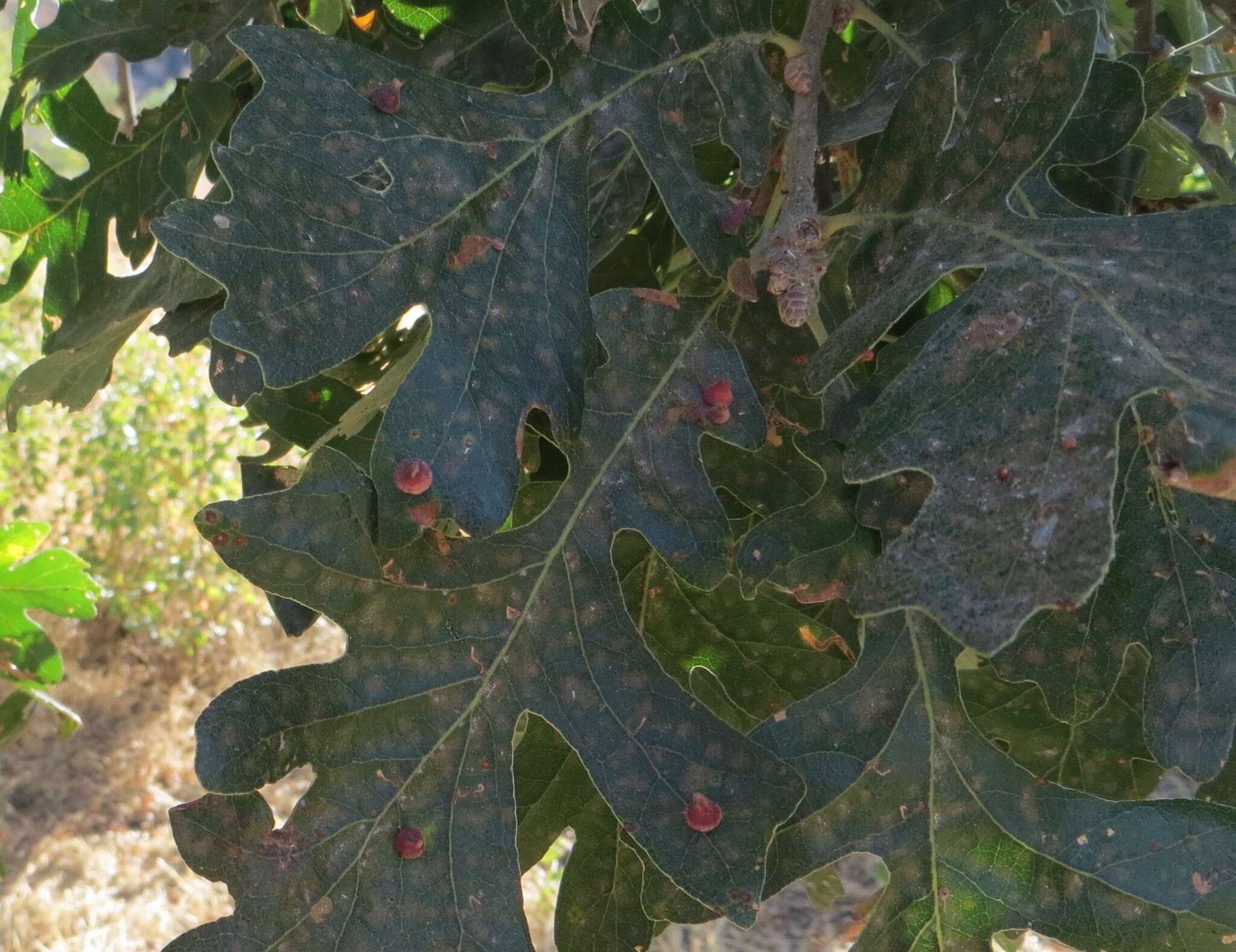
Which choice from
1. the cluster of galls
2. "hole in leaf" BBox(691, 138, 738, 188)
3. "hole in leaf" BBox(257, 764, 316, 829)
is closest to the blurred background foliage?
"hole in leaf" BBox(257, 764, 316, 829)

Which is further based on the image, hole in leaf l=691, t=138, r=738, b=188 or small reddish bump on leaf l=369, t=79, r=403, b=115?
hole in leaf l=691, t=138, r=738, b=188

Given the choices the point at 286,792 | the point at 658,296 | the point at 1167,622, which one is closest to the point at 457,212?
the point at 658,296

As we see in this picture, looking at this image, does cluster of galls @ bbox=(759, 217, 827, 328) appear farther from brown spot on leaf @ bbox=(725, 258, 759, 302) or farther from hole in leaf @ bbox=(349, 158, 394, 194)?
hole in leaf @ bbox=(349, 158, 394, 194)

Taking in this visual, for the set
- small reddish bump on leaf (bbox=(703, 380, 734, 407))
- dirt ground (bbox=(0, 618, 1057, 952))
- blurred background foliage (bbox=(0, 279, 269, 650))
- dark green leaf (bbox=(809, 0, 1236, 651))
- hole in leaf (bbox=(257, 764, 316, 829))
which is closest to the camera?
dark green leaf (bbox=(809, 0, 1236, 651))

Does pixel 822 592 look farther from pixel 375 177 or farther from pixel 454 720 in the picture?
pixel 375 177

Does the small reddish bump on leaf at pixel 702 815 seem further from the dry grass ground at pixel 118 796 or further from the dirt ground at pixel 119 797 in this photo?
the dry grass ground at pixel 118 796
